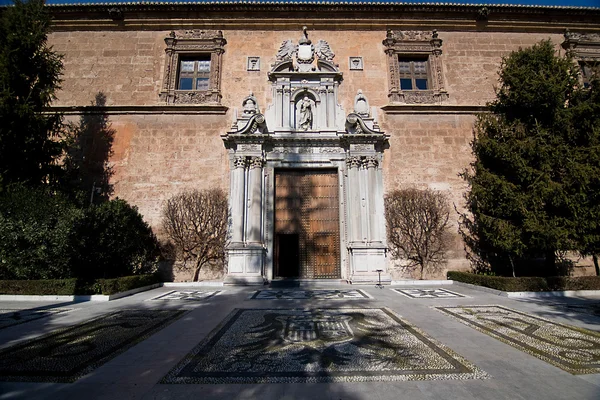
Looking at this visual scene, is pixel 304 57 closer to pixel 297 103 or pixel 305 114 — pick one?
pixel 297 103

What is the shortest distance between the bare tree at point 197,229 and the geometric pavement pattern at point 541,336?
8.50 m

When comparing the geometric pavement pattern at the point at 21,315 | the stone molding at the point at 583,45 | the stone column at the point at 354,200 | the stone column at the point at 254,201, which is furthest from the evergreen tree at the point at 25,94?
the stone molding at the point at 583,45

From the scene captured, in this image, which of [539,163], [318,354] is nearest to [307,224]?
[539,163]

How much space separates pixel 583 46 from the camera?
568 inches

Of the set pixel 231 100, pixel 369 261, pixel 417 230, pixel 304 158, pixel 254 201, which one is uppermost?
pixel 231 100

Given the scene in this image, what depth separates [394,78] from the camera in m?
13.9

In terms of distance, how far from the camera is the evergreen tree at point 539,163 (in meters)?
8.95

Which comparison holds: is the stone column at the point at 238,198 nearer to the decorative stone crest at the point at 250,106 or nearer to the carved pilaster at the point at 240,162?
the carved pilaster at the point at 240,162

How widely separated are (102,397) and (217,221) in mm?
9363

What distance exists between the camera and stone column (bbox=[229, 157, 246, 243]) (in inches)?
444

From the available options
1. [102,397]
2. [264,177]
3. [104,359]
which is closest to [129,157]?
[264,177]

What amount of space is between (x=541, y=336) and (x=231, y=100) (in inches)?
526

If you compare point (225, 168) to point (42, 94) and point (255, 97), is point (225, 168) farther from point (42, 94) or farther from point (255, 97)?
point (42, 94)

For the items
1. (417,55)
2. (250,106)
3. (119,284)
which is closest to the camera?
(119,284)
